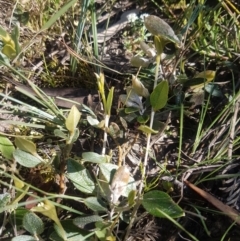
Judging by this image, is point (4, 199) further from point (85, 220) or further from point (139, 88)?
point (139, 88)

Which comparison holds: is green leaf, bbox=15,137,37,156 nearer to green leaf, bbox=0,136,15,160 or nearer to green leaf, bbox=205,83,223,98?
green leaf, bbox=0,136,15,160

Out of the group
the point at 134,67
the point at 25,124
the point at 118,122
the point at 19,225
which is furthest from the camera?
the point at 134,67

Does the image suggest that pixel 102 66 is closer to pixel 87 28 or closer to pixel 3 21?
pixel 87 28

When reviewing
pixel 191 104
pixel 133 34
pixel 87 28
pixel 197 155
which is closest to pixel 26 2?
pixel 87 28

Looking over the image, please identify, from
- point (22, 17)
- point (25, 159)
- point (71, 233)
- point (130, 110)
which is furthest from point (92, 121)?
point (22, 17)

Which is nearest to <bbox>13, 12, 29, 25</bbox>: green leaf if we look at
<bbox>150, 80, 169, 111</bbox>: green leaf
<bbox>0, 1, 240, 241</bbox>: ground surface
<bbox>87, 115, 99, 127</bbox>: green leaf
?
<bbox>0, 1, 240, 241</bbox>: ground surface

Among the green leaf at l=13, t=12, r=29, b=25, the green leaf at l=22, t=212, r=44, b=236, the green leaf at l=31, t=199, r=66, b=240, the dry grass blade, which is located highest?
the green leaf at l=13, t=12, r=29, b=25
